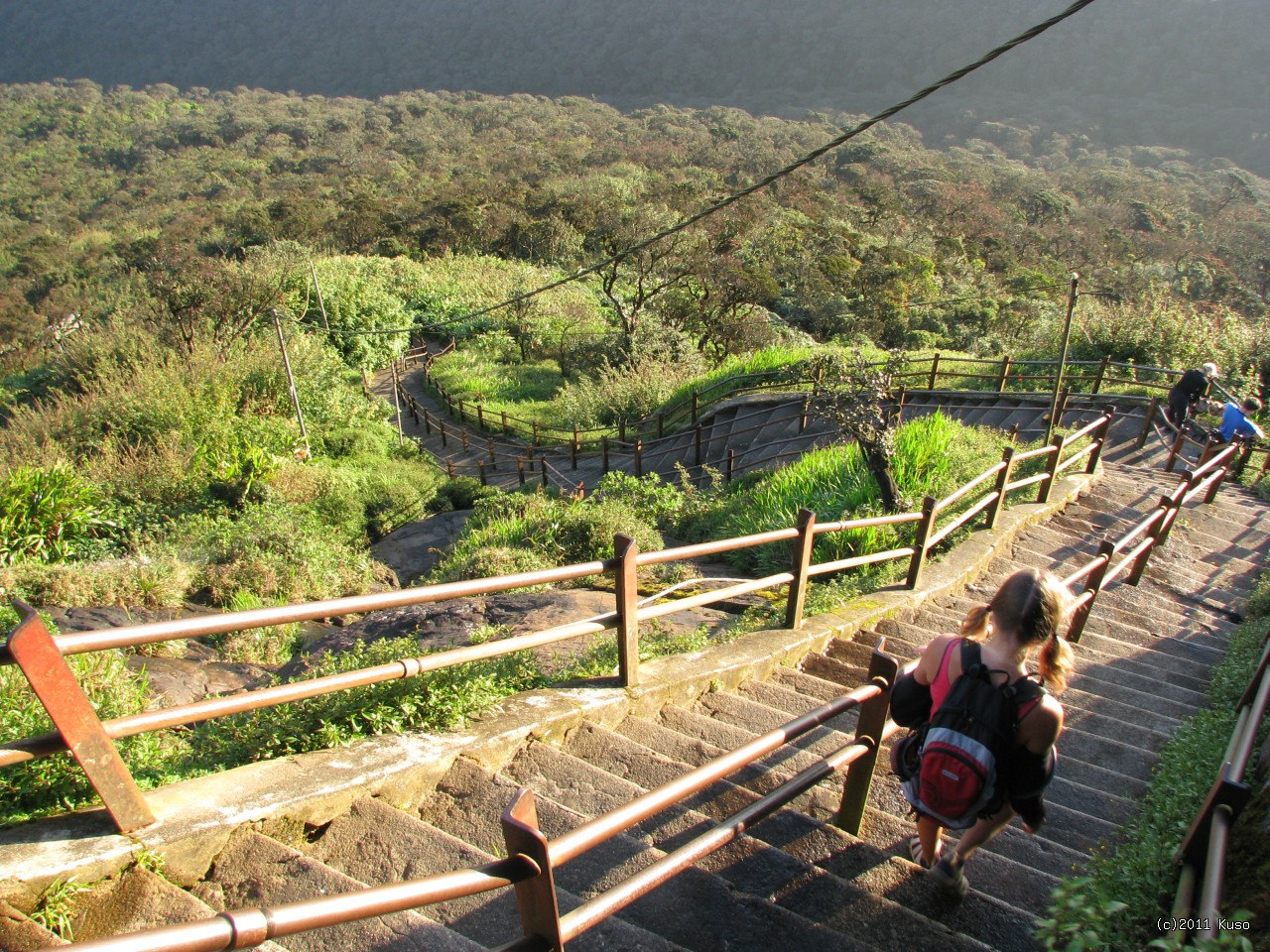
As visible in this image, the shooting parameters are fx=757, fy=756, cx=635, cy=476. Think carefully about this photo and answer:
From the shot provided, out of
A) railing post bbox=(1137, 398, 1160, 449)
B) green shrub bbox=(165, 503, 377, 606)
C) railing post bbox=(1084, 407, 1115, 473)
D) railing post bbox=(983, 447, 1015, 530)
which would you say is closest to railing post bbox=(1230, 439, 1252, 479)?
railing post bbox=(1137, 398, 1160, 449)

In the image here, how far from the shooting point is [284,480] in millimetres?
12023

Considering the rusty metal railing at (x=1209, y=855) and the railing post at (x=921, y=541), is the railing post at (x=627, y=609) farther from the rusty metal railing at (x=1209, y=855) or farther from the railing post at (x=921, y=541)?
the railing post at (x=921, y=541)

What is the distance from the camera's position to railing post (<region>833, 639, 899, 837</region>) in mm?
2633

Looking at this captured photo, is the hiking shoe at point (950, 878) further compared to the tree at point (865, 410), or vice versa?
the tree at point (865, 410)

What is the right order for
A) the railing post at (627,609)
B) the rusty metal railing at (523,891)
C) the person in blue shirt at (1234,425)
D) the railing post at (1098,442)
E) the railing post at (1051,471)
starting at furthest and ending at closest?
the person in blue shirt at (1234,425), the railing post at (1098,442), the railing post at (1051,471), the railing post at (627,609), the rusty metal railing at (523,891)

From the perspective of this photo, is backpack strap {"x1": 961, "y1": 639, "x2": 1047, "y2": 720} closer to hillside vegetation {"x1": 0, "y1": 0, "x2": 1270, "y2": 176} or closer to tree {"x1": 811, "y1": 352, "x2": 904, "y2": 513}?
tree {"x1": 811, "y1": 352, "x2": 904, "y2": 513}

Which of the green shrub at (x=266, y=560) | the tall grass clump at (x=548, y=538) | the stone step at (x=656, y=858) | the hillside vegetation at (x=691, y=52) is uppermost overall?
the hillside vegetation at (x=691, y=52)

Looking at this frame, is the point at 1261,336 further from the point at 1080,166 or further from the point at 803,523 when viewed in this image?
the point at 1080,166

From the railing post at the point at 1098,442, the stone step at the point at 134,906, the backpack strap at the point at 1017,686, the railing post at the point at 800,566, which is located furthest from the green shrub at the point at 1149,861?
the railing post at the point at 1098,442

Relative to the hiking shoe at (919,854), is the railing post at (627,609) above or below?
above

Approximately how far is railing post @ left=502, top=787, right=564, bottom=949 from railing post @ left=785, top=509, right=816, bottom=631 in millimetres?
3042

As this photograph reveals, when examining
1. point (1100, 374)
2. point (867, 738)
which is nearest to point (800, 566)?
point (867, 738)

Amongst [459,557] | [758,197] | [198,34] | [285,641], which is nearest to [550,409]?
[459,557]

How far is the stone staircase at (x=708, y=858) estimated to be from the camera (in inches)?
88.3
